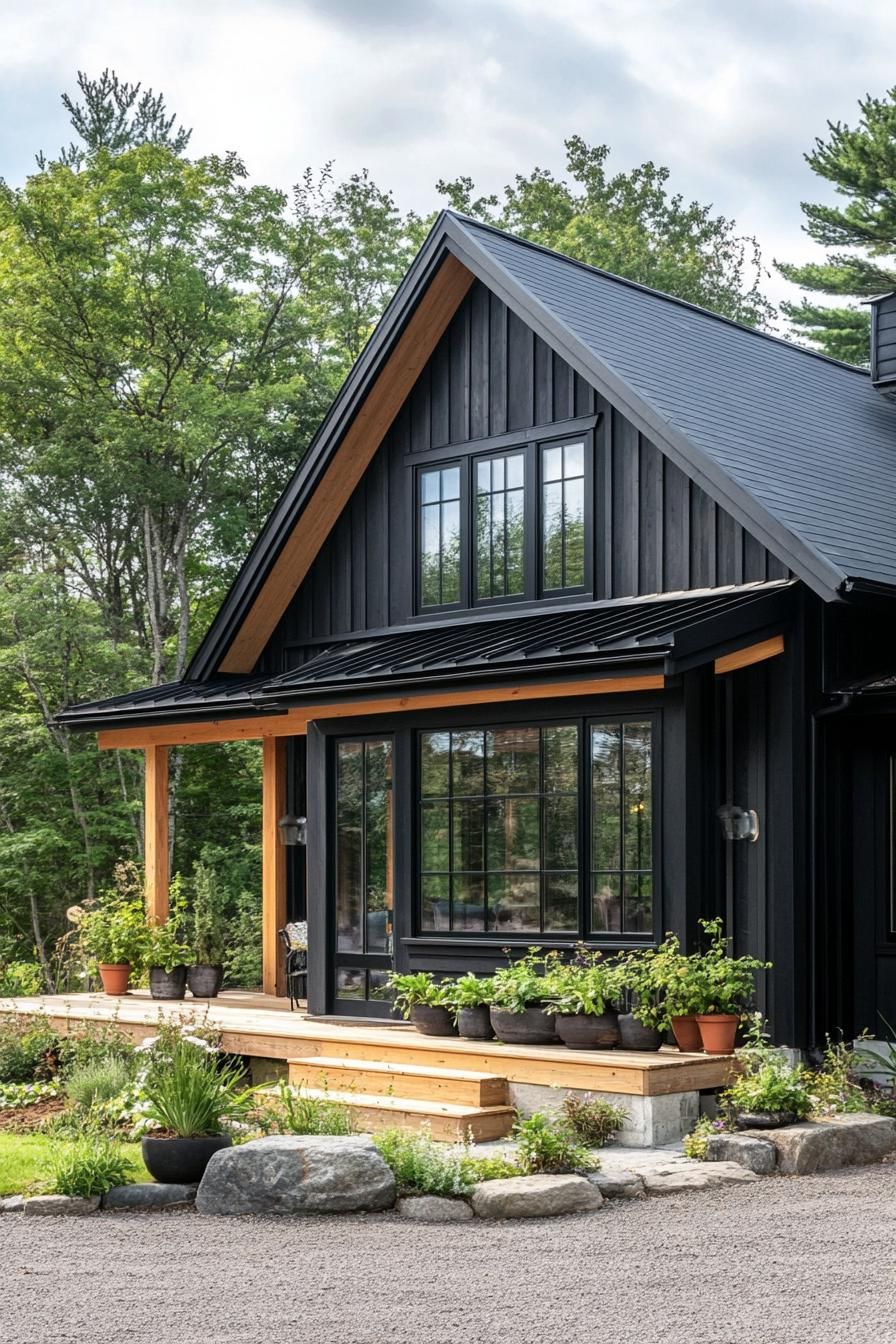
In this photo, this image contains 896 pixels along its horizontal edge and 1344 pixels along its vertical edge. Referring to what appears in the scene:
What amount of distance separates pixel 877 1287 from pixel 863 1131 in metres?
2.63

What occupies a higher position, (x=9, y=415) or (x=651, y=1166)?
(x=9, y=415)

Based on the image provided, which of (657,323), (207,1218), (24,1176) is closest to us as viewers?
(207,1218)

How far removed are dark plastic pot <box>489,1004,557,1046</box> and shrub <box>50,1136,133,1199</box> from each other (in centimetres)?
272

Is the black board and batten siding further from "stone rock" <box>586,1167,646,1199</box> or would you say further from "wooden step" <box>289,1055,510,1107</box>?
"stone rock" <box>586,1167,646,1199</box>

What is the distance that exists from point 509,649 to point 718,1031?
9.07 ft

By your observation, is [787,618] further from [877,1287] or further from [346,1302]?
[346,1302]

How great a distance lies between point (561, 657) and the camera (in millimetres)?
9680

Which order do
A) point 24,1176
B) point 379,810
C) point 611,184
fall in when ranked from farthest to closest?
point 611,184, point 379,810, point 24,1176

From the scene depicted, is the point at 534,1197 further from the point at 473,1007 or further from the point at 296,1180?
the point at 473,1007

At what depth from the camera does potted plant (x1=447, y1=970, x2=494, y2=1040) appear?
31.7 ft

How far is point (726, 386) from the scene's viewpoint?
41.6ft

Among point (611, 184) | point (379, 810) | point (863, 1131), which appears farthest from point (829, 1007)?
point (611, 184)

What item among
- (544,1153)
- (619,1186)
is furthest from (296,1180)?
(619,1186)

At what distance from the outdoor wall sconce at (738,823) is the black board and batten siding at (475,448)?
157 cm
